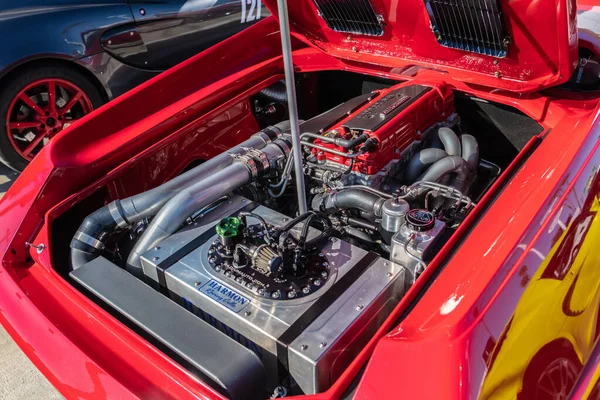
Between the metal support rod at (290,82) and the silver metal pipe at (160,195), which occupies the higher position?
the metal support rod at (290,82)

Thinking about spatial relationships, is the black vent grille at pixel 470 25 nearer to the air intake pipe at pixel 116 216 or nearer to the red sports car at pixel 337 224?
the red sports car at pixel 337 224

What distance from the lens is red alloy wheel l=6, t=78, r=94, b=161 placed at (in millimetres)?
3441

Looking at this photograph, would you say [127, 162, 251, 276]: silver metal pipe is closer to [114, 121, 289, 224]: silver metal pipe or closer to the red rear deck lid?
A: [114, 121, 289, 224]: silver metal pipe

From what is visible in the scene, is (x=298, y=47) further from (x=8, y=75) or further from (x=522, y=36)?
(x=8, y=75)

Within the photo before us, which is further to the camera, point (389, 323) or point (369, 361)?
point (389, 323)

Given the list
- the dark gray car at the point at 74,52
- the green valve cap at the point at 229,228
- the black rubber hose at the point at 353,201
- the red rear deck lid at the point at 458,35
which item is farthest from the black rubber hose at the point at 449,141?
the dark gray car at the point at 74,52

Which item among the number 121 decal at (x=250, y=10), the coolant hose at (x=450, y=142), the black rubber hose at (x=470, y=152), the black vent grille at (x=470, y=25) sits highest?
the black vent grille at (x=470, y=25)

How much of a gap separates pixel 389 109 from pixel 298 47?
0.88 meters

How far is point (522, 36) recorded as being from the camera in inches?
72.0

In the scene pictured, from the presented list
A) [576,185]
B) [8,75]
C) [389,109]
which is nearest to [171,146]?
[389,109]

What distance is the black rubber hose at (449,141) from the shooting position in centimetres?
203

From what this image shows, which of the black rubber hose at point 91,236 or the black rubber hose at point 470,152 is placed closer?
the black rubber hose at point 91,236

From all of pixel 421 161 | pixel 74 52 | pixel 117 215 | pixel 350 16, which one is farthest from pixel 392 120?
pixel 74 52

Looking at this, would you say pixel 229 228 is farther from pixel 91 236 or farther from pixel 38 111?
pixel 38 111
